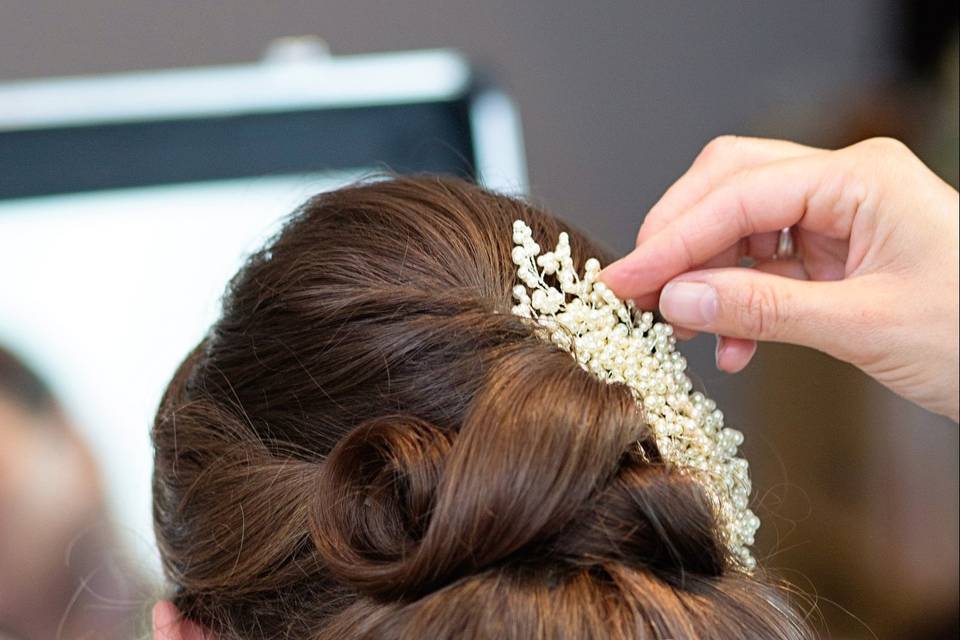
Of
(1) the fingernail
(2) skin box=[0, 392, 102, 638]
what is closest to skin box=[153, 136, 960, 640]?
(1) the fingernail

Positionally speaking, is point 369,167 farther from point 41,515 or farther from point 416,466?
point 416,466

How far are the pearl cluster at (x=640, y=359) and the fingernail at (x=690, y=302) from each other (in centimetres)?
2

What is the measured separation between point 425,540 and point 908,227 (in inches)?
20.5

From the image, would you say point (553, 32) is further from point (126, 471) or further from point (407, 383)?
point (407, 383)

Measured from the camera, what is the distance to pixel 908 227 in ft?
2.69

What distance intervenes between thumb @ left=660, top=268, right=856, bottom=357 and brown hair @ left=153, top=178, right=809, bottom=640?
10 centimetres

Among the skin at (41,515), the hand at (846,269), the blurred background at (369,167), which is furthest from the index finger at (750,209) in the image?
the skin at (41,515)

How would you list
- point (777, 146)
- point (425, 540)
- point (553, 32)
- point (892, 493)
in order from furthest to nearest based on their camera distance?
point (892, 493) → point (553, 32) → point (777, 146) → point (425, 540)

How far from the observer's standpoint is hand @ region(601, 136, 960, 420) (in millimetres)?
792

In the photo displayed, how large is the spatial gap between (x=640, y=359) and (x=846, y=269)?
270 mm

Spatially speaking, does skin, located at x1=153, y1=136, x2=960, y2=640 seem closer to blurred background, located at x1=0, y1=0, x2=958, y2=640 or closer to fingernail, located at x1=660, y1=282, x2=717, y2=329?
fingernail, located at x1=660, y1=282, x2=717, y2=329

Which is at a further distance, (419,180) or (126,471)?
(126,471)

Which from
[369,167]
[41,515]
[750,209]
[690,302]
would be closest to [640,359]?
[690,302]

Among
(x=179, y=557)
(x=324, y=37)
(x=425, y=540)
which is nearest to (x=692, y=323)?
(x=425, y=540)
